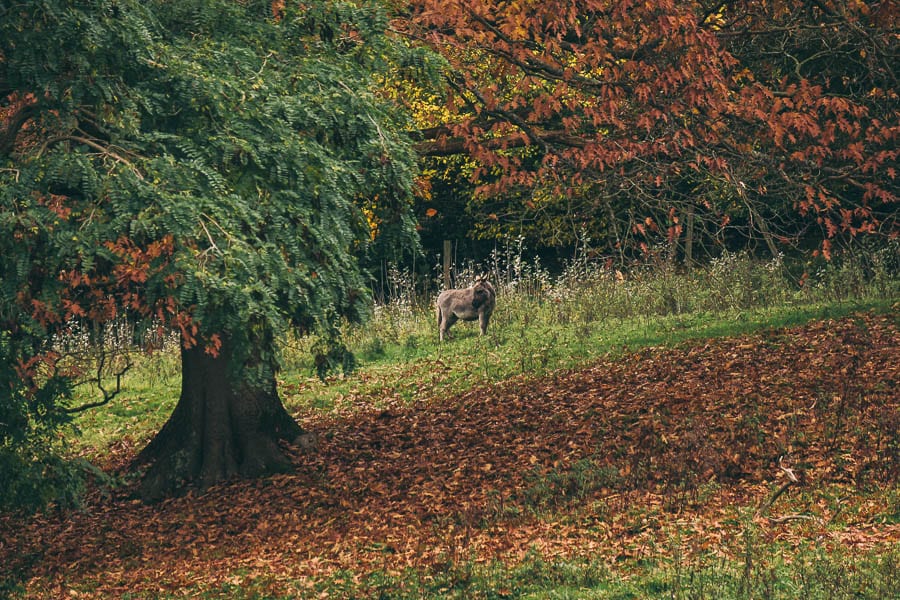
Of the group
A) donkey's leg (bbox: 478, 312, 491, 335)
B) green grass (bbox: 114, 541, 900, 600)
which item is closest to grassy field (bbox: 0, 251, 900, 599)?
green grass (bbox: 114, 541, 900, 600)

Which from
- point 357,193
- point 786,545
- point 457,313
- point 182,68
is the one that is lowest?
point 786,545

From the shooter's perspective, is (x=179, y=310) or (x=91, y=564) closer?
(x=179, y=310)

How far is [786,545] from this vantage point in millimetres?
7914

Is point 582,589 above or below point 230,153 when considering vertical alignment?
below

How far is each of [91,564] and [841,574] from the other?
7.34 meters

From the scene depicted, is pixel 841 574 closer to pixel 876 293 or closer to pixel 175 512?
pixel 175 512

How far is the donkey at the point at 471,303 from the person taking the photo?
1898 cm

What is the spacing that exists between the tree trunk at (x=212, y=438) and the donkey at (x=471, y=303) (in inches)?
248

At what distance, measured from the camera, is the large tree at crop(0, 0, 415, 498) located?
8.02m

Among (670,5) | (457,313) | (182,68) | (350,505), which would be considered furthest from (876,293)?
(182,68)

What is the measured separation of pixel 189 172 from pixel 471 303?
1079cm

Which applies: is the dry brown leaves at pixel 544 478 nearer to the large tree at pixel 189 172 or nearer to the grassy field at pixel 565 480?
the grassy field at pixel 565 480

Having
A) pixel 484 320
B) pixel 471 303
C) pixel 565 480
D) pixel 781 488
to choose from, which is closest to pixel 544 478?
pixel 565 480

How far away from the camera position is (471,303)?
19.0 meters
